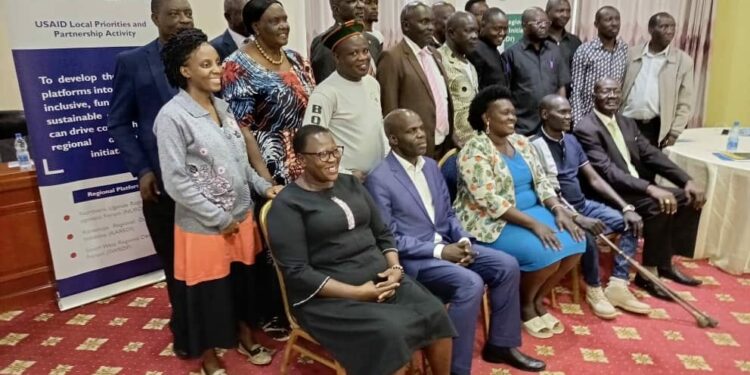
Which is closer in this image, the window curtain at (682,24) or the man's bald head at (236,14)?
the man's bald head at (236,14)

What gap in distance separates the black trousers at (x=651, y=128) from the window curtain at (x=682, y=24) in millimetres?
1895

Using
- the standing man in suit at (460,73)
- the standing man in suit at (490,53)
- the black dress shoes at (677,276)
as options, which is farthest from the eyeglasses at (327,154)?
the black dress shoes at (677,276)

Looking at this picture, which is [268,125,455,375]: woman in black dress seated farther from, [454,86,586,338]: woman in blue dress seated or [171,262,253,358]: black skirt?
[454,86,586,338]: woman in blue dress seated

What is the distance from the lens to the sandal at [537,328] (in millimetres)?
2893

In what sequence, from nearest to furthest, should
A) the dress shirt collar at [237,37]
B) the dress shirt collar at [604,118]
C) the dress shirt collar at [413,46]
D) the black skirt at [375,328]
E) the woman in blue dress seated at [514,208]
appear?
1. the black skirt at [375,328]
2. the woman in blue dress seated at [514,208]
3. the dress shirt collar at [413,46]
4. the dress shirt collar at [237,37]
5. the dress shirt collar at [604,118]

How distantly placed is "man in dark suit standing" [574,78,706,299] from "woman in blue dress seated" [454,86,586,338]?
62 cm

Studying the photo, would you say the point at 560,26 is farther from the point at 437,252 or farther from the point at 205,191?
the point at 205,191

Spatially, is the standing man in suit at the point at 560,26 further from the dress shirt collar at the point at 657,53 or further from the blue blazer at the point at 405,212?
the blue blazer at the point at 405,212

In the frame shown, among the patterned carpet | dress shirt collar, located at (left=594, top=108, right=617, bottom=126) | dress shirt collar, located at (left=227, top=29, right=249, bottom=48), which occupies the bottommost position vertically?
the patterned carpet

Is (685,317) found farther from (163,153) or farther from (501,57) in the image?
(163,153)

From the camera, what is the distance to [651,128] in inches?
161

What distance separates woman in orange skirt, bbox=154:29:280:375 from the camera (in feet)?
7.02

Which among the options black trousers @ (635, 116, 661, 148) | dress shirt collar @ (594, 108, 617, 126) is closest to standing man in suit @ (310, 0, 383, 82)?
dress shirt collar @ (594, 108, 617, 126)

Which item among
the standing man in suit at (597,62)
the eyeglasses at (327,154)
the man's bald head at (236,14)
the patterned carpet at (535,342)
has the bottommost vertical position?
the patterned carpet at (535,342)
